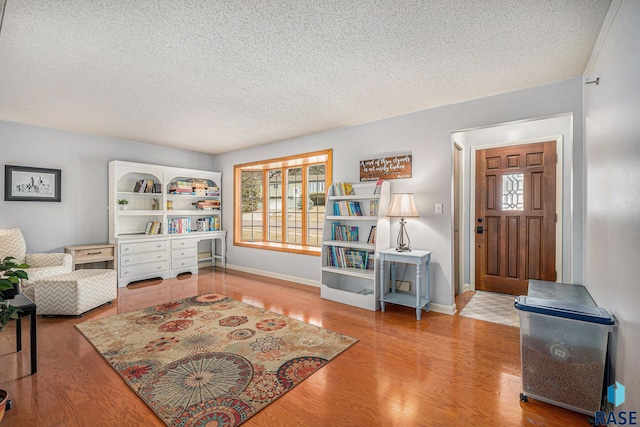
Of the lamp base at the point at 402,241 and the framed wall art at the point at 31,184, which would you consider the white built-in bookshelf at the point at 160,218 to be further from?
the lamp base at the point at 402,241

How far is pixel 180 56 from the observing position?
7.52ft

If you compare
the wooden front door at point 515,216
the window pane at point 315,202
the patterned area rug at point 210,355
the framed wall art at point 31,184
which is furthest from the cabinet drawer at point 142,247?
the wooden front door at point 515,216

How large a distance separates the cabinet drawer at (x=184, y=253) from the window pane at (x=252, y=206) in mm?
950

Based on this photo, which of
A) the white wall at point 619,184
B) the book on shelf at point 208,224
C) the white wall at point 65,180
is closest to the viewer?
the white wall at point 619,184

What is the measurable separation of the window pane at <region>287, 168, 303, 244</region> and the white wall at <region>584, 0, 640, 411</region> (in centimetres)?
381

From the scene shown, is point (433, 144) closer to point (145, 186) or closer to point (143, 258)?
point (145, 186)

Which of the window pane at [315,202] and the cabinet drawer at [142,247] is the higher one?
the window pane at [315,202]

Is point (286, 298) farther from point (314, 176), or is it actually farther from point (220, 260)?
point (220, 260)

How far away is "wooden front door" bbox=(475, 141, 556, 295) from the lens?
3.83m

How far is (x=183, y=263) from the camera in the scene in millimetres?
5324

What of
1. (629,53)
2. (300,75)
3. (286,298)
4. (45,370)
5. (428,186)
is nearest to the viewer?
(629,53)

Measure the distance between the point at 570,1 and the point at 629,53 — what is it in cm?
54

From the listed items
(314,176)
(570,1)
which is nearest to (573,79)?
(570,1)

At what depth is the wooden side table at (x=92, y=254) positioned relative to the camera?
414 centimetres
